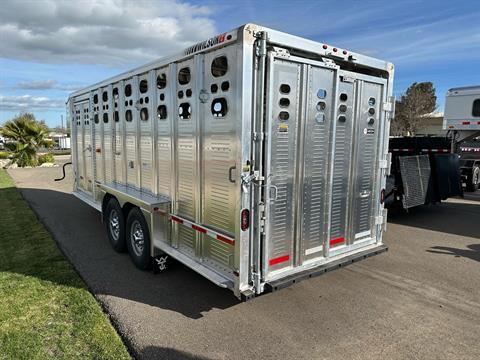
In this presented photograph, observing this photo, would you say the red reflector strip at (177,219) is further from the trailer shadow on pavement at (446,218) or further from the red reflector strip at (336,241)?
the trailer shadow on pavement at (446,218)

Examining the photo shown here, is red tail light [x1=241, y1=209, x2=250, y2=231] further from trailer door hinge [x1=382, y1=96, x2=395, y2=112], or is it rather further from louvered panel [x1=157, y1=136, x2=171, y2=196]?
trailer door hinge [x1=382, y1=96, x2=395, y2=112]

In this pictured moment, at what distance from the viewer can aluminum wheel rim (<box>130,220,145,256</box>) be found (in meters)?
5.07

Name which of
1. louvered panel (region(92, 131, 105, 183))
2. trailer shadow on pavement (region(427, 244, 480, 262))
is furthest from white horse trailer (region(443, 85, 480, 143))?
louvered panel (region(92, 131, 105, 183))

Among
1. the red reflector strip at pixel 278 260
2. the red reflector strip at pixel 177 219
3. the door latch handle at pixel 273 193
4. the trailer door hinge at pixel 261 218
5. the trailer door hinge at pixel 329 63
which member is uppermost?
the trailer door hinge at pixel 329 63

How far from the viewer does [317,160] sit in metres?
3.89

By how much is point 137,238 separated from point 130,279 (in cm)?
65

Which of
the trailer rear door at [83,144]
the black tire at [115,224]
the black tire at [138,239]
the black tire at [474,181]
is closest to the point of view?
the black tire at [138,239]

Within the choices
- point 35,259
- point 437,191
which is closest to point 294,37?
point 35,259

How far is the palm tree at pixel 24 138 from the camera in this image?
20375mm

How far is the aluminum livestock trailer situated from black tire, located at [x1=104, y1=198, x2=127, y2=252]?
0.25m

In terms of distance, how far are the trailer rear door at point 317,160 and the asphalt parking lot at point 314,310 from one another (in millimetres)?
546

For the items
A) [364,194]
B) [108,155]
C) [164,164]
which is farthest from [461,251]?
[108,155]

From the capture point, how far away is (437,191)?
27.8 ft

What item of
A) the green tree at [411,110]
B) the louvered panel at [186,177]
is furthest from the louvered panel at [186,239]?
the green tree at [411,110]
